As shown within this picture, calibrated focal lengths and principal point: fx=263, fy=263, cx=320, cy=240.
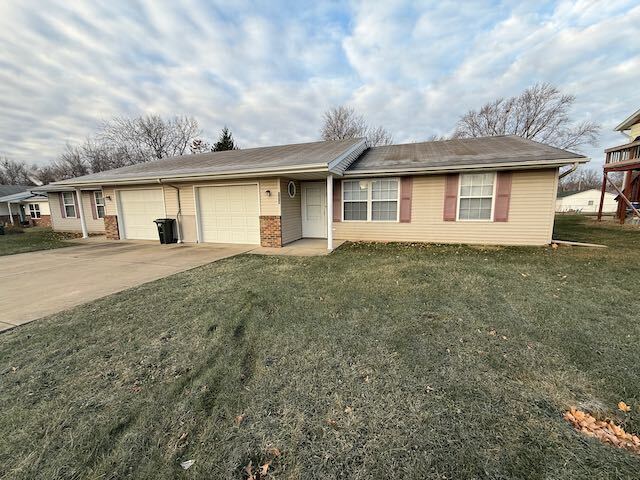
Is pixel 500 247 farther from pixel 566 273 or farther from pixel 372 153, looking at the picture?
pixel 372 153

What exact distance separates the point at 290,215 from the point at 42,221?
23561mm

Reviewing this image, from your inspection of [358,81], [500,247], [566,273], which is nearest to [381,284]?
[566,273]

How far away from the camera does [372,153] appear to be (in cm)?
1120

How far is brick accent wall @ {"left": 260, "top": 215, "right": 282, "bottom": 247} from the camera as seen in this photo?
871 centimetres

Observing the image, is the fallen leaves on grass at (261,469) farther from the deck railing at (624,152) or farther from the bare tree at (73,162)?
the bare tree at (73,162)

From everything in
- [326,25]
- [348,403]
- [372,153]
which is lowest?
[348,403]

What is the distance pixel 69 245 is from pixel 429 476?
13402mm

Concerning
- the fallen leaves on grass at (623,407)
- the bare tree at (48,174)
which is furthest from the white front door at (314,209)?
the bare tree at (48,174)

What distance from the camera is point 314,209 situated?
33.6ft

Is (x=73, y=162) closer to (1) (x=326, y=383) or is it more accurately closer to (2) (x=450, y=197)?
(2) (x=450, y=197)

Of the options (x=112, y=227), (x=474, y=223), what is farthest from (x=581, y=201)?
(x=112, y=227)

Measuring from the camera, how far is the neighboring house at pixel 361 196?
7.81 m

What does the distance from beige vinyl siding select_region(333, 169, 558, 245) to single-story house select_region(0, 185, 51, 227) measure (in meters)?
24.4

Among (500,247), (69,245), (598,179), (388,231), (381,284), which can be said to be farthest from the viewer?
(598,179)
